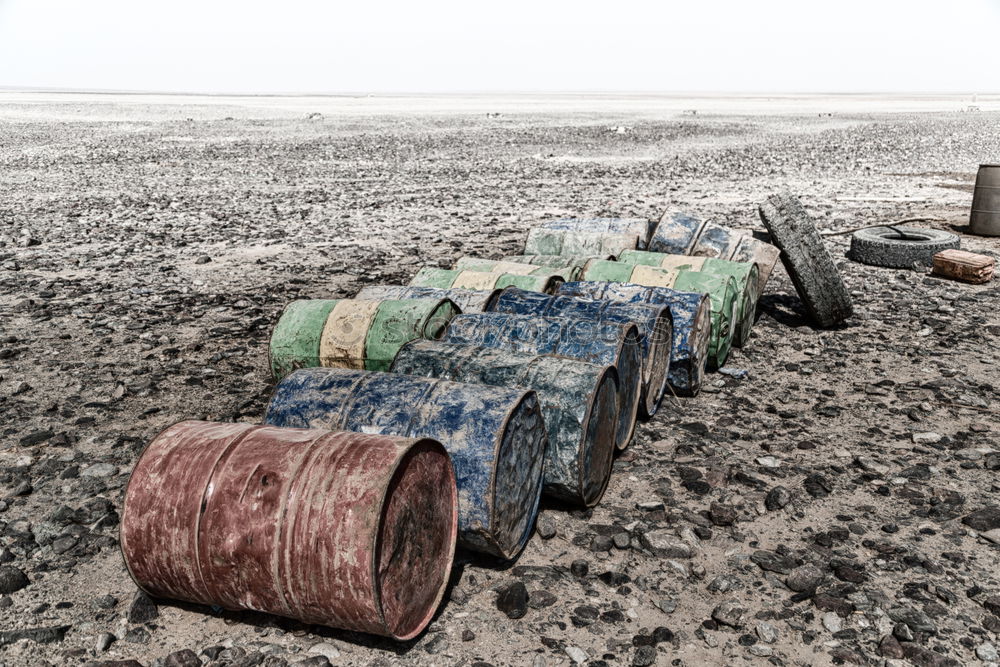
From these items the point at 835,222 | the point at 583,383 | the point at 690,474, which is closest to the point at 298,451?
the point at 583,383

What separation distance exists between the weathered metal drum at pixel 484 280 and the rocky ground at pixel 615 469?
139 centimetres

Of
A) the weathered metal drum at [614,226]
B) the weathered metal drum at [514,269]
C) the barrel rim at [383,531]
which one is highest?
the weathered metal drum at [614,226]

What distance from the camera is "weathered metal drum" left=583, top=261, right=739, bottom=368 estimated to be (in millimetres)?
6121

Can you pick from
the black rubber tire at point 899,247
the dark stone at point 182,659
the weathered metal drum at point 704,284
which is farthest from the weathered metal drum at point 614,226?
the dark stone at point 182,659

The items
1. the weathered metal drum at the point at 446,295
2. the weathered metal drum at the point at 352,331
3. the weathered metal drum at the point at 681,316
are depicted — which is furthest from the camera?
the weathered metal drum at the point at 681,316

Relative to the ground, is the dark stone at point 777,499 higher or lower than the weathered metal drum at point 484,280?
lower

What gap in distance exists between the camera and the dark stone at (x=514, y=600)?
3479mm

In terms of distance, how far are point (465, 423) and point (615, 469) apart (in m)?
1.53

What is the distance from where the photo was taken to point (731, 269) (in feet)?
22.1

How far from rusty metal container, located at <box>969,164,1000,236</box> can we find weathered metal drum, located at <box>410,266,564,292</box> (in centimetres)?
827

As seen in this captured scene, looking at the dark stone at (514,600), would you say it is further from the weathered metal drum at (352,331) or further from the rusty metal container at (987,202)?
the rusty metal container at (987,202)

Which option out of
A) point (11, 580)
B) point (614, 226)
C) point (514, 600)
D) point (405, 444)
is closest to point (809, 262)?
point (614, 226)

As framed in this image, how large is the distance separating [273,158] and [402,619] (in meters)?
20.8

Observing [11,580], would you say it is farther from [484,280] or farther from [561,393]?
[484,280]
